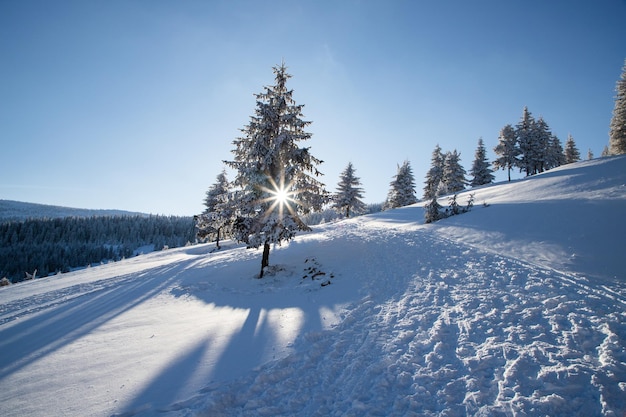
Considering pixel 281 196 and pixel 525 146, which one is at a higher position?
pixel 525 146

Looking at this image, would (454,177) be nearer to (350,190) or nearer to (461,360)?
(350,190)

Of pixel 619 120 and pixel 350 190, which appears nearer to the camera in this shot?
pixel 619 120

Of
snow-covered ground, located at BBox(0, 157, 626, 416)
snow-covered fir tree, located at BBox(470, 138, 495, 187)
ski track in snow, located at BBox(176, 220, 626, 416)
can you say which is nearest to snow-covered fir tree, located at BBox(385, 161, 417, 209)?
snow-covered fir tree, located at BBox(470, 138, 495, 187)

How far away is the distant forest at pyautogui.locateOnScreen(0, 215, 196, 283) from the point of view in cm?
7862

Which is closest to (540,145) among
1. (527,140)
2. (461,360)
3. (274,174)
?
(527,140)

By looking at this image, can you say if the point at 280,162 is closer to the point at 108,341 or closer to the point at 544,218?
the point at 108,341

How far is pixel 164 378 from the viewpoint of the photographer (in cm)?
517

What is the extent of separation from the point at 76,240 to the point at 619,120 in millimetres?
149531

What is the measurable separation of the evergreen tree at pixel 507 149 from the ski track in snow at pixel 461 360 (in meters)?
42.1

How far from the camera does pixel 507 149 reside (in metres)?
41.8

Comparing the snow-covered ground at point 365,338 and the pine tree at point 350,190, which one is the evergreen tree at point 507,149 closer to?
the pine tree at point 350,190

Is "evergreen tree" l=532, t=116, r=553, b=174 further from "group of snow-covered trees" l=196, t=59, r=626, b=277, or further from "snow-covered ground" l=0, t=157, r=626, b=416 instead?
"group of snow-covered trees" l=196, t=59, r=626, b=277

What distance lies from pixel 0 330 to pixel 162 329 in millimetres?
6584

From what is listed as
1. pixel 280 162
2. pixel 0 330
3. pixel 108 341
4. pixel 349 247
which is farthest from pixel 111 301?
pixel 349 247
